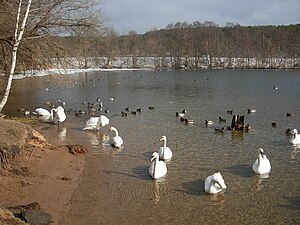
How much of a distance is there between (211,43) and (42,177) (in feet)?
365

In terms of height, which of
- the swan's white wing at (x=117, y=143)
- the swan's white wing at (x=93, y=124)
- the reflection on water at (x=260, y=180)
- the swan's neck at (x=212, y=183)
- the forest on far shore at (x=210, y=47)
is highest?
the forest on far shore at (x=210, y=47)

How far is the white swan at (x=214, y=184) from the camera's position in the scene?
37.5ft

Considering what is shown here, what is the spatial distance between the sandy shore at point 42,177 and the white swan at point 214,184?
4.15 m

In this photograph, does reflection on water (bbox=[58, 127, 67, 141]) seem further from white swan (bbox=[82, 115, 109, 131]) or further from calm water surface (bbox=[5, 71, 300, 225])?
white swan (bbox=[82, 115, 109, 131])

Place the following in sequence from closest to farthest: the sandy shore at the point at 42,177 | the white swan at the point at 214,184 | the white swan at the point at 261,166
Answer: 1. the sandy shore at the point at 42,177
2. the white swan at the point at 214,184
3. the white swan at the point at 261,166

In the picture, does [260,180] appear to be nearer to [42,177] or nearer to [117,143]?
[117,143]

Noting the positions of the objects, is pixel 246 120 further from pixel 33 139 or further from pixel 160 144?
pixel 33 139

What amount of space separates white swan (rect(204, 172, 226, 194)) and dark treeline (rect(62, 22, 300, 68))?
313 ft

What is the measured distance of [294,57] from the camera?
108062mm

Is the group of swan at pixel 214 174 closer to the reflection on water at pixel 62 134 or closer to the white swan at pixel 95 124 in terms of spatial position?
the reflection on water at pixel 62 134

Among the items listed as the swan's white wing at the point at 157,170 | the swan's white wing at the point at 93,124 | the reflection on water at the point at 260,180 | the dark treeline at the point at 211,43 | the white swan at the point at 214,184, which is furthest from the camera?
the dark treeline at the point at 211,43

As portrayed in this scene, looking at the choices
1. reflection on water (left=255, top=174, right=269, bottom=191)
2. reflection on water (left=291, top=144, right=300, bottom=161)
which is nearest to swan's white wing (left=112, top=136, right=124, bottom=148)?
reflection on water (left=255, top=174, right=269, bottom=191)

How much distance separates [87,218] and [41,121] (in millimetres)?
15141

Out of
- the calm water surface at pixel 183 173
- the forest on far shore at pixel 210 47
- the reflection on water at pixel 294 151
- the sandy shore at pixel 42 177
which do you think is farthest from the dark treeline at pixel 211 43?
the sandy shore at pixel 42 177
